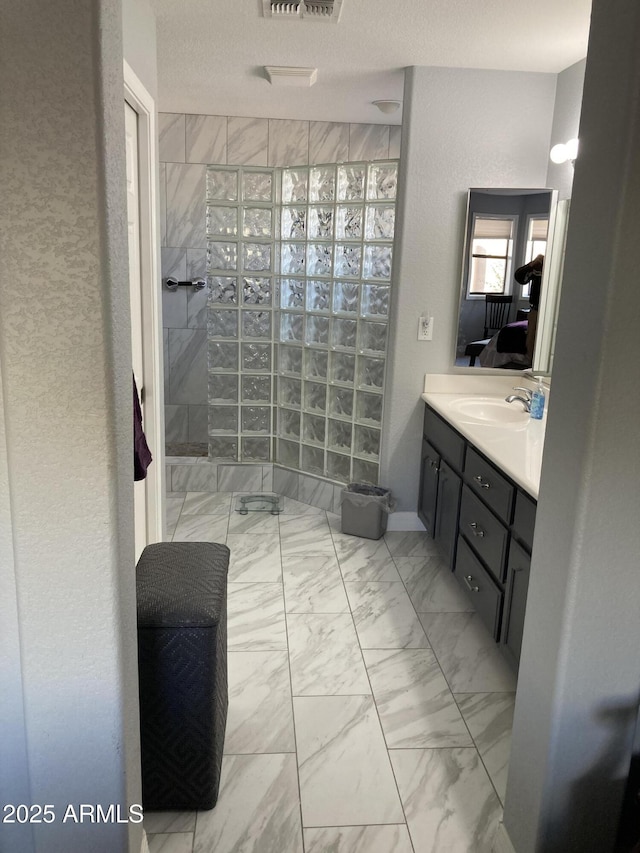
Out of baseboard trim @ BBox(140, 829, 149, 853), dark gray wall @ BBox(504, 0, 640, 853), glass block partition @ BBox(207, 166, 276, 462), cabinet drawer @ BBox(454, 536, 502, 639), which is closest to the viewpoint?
dark gray wall @ BBox(504, 0, 640, 853)

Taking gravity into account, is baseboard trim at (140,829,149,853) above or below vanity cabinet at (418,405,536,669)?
below

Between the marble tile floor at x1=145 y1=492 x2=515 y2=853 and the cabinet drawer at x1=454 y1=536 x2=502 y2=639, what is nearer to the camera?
the marble tile floor at x1=145 y1=492 x2=515 y2=853

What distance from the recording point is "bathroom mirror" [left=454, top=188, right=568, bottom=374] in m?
3.35

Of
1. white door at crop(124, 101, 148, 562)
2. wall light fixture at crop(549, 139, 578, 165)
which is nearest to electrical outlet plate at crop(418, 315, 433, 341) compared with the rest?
wall light fixture at crop(549, 139, 578, 165)

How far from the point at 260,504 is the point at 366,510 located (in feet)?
2.59

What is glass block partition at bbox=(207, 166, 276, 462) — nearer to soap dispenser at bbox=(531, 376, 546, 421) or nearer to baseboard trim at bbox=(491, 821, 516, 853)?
soap dispenser at bbox=(531, 376, 546, 421)

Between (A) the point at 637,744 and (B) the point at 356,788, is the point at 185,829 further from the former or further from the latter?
(A) the point at 637,744

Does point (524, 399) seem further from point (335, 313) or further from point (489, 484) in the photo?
point (335, 313)

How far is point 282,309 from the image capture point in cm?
425

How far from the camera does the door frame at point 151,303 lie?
9.08ft

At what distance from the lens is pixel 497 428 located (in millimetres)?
2918

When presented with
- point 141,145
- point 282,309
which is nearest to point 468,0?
point 141,145

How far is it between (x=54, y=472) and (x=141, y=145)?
190 cm

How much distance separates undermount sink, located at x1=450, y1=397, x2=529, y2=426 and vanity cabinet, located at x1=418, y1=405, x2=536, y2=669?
0.12m
